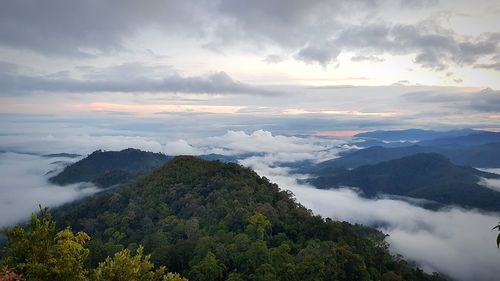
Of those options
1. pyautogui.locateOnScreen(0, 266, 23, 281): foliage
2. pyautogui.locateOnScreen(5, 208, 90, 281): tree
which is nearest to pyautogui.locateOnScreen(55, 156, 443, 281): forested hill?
pyautogui.locateOnScreen(5, 208, 90, 281): tree

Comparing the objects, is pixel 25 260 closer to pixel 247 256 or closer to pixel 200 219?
pixel 247 256

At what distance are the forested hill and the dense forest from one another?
0.22 meters

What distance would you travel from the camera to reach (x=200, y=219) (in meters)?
92.9

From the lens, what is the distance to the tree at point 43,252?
16.8 m

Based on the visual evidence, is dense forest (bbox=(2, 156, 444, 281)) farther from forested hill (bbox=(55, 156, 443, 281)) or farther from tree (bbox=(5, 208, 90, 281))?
forested hill (bbox=(55, 156, 443, 281))

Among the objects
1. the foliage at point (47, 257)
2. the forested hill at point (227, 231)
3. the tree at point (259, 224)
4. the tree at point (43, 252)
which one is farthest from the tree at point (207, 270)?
the tree at point (43, 252)

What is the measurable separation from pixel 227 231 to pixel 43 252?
221 ft

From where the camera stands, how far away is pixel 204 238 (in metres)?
71.5

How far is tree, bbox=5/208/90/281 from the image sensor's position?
16828mm

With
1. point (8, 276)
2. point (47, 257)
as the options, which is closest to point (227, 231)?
point (47, 257)

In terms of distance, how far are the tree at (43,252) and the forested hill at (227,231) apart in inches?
1568

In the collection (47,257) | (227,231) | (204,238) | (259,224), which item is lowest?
(227,231)

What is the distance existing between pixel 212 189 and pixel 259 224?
3644cm

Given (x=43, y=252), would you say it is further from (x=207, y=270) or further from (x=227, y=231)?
(x=227, y=231)
